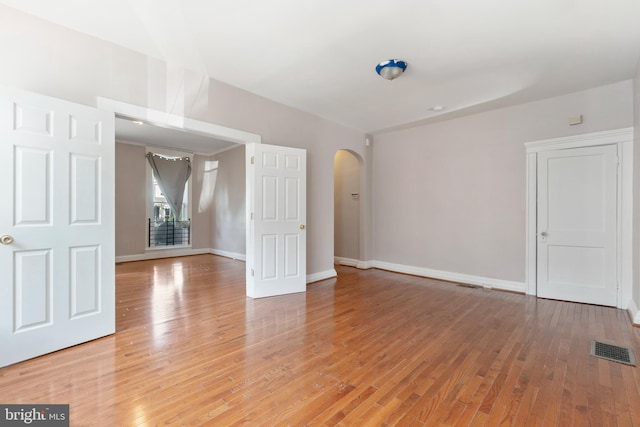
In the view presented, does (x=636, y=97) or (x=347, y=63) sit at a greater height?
(x=347, y=63)

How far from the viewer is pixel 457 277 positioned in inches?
187

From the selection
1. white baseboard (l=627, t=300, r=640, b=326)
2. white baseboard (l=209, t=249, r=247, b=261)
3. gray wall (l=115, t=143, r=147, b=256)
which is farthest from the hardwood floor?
gray wall (l=115, t=143, r=147, b=256)

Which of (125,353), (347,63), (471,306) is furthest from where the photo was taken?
(471,306)

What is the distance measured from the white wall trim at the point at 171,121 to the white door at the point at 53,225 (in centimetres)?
17

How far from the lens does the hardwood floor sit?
65.0 inches

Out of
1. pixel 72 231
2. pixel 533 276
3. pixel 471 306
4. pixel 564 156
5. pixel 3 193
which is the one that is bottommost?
pixel 471 306

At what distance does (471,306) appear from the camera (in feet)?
11.6

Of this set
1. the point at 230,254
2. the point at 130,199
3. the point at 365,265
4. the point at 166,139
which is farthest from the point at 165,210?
the point at 365,265

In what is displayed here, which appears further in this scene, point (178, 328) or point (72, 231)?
point (178, 328)

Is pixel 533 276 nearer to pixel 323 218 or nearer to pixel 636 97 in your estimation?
pixel 636 97

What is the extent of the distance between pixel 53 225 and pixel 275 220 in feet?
7.46

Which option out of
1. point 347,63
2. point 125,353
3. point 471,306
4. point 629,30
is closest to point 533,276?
point 471,306

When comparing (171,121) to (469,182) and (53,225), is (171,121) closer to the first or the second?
(53,225)

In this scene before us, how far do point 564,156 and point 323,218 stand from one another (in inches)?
139
